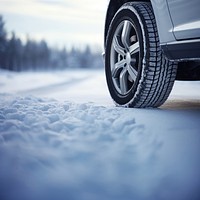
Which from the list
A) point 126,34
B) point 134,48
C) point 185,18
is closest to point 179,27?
point 185,18

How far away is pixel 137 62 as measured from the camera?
2.39 meters

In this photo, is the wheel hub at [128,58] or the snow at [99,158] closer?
the snow at [99,158]

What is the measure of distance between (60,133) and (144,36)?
90 cm

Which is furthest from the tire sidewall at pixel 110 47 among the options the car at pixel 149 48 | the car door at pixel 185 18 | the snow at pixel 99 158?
the snow at pixel 99 158

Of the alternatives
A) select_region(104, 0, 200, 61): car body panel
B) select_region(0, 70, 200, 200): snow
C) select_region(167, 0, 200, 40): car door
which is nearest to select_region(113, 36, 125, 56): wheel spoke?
select_region(104, 0, 200, 61): car body panel

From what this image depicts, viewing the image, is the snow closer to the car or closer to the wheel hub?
the car

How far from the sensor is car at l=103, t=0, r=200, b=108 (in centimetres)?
185

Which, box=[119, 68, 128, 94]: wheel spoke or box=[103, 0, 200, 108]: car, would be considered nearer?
box=[103, 0, 200, 108]: car

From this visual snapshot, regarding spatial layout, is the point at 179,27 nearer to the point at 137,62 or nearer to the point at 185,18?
the point at 185,18

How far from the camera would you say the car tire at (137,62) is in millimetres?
2143

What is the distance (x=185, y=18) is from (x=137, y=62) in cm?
62

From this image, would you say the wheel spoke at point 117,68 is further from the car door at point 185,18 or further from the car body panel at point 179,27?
the car door at point 185,18

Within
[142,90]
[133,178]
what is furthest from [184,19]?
[133,178]

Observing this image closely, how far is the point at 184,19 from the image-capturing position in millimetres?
1835
